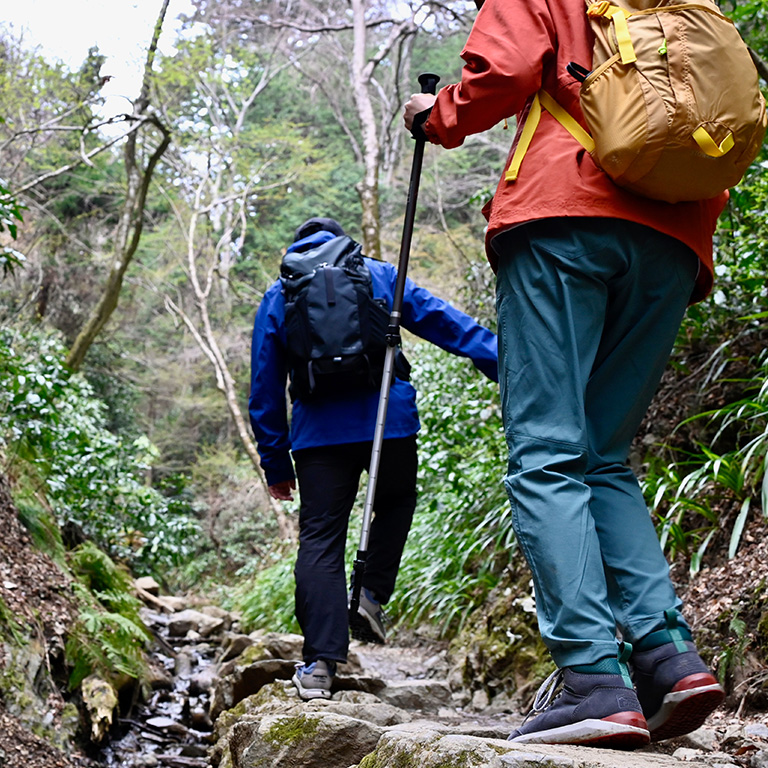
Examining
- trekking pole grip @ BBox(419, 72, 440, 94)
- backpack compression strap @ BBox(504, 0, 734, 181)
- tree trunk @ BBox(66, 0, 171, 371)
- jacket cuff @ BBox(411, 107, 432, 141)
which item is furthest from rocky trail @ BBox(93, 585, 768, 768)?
tree trunk @ BBox(66, 0, 171, 371)

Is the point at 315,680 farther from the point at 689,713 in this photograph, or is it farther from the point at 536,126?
the point at 536,126

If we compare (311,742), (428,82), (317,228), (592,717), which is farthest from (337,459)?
(592,717)

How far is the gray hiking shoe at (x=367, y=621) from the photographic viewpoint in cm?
321

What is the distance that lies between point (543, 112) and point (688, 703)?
4.86ft

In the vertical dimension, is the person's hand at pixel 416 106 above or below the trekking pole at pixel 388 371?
above

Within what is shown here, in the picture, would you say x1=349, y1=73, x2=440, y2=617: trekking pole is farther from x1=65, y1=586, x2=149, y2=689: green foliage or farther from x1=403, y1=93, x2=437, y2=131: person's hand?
x1=65, y1=586, x2=149, y2=689: green foliage

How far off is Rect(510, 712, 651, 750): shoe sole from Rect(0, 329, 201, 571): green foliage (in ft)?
15.1

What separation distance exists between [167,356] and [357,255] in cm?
1957

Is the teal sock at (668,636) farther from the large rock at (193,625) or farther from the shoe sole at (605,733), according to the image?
the large rock at (193,625)

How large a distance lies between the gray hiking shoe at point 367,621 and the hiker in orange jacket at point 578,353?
1.43 meters

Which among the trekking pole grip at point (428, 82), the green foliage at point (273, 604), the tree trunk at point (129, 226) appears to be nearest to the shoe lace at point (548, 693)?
the trekking pole grip at point (428, 82)

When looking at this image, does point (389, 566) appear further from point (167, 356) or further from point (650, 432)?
point (167, 356)

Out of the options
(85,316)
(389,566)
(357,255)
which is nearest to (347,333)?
(357,255)

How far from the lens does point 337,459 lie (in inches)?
128
